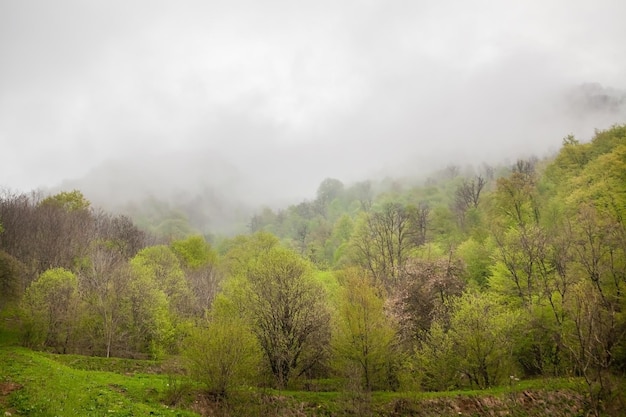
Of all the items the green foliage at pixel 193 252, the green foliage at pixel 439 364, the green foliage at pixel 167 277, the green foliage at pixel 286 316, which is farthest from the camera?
the green foliage at pixel 193 252

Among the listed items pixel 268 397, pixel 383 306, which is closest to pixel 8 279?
pixel 268 397

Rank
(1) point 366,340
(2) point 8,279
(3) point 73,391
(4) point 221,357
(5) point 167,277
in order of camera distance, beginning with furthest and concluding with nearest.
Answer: (5) point 167,277, (2) point 8,279, (1) point 366,340, (4) point 221,357, (3) point 73,391

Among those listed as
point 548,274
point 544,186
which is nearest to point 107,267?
point 548,274

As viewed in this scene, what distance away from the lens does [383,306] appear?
36.6 m

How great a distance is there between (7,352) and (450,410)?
114 ft

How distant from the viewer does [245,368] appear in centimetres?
2767

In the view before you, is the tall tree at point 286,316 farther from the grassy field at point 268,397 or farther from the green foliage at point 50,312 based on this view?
the green foliage at point 50,312

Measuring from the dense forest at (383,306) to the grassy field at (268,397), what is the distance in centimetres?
150

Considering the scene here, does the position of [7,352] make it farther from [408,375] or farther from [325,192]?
[325,192]

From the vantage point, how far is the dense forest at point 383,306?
29.1 m

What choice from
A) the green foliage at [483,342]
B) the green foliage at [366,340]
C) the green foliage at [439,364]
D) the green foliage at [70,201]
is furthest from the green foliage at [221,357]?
the green foliage at [70,201]

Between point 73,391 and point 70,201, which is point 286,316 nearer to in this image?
point 73,391

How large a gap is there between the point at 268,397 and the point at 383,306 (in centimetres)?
1381

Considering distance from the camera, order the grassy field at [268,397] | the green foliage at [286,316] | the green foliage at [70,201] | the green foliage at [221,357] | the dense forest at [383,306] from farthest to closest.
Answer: the green foliage at [70,201] → the green foliage at [286,316] → the dense forest at [383,306] → the green foliage at [221,357] → the grassy field at [268,397]
